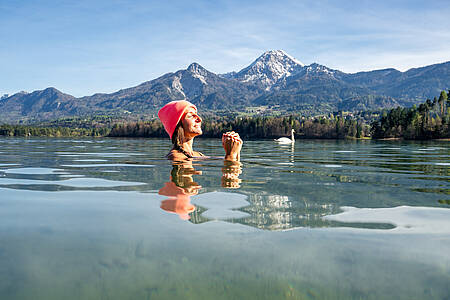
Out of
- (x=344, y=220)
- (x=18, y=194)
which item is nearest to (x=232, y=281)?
(x=344, y=220)

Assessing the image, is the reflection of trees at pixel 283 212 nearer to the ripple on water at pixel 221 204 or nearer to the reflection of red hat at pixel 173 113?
the ripple on water at pixel 221 204

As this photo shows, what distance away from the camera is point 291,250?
10.4 feet

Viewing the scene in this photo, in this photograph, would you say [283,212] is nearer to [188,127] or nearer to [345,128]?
[188,127]

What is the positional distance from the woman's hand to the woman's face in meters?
1.06

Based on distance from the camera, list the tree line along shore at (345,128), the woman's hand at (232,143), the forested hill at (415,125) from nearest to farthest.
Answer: the woman's hand at (232,143) < the forested hill at (415,125) < the tree line along shore at (345,128)

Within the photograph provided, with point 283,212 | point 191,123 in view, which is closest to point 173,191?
point 283,212

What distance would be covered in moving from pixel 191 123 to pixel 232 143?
1.75m

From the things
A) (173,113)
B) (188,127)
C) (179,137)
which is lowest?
(179,137)

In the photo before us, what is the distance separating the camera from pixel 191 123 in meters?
12.7

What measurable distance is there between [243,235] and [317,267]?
0.98m

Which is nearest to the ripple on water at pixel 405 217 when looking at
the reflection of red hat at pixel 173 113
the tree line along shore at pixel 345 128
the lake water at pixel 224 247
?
the lake water at pixel 224 247

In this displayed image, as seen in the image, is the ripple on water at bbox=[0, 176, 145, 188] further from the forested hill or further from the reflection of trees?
the forested hill

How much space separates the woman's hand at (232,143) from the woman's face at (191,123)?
1056 mm

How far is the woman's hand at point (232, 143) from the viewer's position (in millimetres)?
12852
